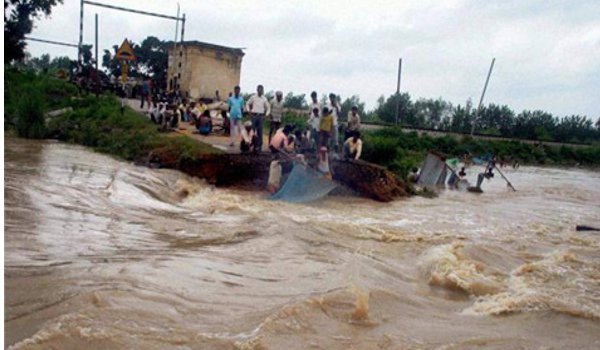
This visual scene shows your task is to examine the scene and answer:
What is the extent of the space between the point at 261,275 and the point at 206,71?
21.8m

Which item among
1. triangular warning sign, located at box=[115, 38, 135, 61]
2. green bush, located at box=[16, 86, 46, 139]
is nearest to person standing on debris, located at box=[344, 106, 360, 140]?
triangular warning sign, located at box=[115, 38, 135, 61]

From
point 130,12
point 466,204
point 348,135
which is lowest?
point 466,204

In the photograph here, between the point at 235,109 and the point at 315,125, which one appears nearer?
the point at 315,125

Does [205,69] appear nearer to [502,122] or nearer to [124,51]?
[124,51]

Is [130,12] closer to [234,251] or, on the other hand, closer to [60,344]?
[234,251]

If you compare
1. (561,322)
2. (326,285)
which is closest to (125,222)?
(326,285)

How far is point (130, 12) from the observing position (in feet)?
68.9

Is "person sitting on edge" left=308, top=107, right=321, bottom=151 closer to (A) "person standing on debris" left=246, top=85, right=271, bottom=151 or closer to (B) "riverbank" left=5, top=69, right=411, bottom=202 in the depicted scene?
(B) "riverbank" left=5, top=69, right=411, bottom=202

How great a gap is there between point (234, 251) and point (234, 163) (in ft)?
21.2

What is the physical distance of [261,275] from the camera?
5406 mm

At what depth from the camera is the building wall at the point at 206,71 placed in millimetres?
25812

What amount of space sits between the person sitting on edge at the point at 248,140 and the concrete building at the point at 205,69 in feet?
44.7

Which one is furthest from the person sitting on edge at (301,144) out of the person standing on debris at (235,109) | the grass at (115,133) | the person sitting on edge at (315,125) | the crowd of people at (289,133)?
the grass at (115,133)

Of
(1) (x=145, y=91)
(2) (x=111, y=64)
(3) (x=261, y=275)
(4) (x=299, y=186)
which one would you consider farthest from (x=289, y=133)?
(2) (x=111, y=64)
